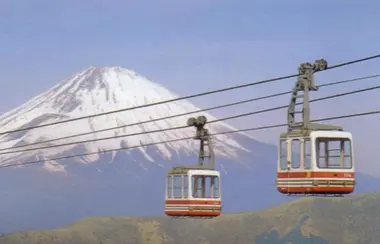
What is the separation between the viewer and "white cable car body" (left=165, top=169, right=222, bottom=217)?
192ft

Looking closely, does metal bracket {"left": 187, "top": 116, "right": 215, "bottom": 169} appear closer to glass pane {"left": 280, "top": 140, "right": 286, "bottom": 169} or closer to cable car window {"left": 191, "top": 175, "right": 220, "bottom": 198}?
cable car window {"left": 191, "top": 175, "right": 220, "bottom": 198}

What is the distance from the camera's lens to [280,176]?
1740 inches

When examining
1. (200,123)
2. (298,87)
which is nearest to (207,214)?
(200,123)

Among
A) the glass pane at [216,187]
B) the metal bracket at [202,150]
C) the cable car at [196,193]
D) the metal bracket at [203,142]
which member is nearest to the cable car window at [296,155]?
the cable car at [196,193]

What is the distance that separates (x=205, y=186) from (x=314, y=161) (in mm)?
17722

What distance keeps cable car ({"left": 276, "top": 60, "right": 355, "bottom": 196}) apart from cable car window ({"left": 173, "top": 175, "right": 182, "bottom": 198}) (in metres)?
16.1

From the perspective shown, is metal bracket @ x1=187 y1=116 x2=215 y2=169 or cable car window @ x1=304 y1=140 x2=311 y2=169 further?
metal bracket @ x1=187 y1=116 x2=215 y2=169

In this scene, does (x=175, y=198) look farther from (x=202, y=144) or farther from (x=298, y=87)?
(x=298, y=87)

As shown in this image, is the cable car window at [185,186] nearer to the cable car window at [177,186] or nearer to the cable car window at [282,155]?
the cable car window at [177,186]

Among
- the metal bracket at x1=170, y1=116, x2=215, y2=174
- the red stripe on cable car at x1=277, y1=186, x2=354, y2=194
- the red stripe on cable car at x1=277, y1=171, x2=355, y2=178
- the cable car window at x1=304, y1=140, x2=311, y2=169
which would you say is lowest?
the red stripe on cable car at x1=277, y1=186, x2=354, y2=194

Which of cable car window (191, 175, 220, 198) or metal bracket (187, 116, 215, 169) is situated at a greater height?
metal bracket (187, 116, 215, 169)

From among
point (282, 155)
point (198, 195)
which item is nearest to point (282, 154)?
point (282, 155)

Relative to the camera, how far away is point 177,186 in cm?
6003

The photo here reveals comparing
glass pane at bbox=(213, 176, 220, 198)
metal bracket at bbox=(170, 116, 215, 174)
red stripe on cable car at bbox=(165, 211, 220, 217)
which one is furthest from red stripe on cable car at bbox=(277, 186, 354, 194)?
metal bracket at bbox=(170, 116, 215, 174)
